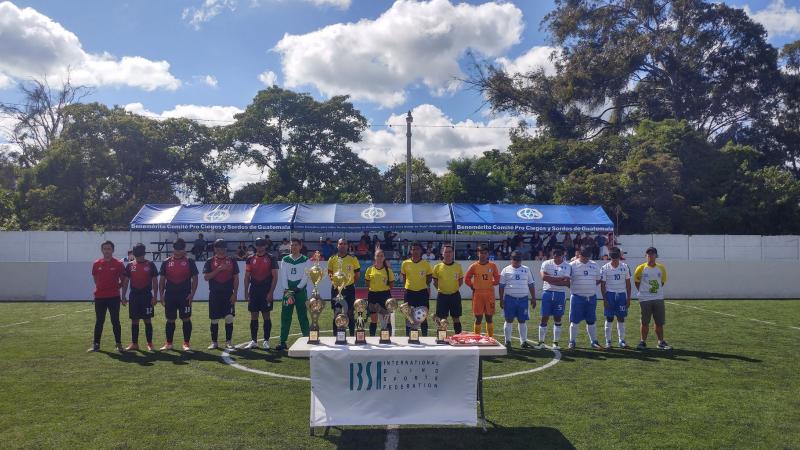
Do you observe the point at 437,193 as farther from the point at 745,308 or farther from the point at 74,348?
the point at 74,348

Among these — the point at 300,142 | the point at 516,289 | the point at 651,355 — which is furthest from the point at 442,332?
the point at 300,142

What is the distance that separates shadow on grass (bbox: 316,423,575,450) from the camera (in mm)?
5953

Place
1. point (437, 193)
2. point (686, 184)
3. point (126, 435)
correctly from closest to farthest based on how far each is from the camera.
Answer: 1. point (126, 435)
2. point (686, 184)
3. point (437, 193)

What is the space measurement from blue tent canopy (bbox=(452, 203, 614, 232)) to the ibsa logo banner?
55.5ft

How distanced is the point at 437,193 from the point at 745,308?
1005 inches

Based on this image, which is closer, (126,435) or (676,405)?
(126,435)

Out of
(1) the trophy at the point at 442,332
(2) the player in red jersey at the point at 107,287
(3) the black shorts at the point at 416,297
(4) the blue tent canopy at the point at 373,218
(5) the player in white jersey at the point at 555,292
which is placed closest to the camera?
(1) the trophy at the point at 442,332

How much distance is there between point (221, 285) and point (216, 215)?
1398cm

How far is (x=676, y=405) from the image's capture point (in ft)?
24.2

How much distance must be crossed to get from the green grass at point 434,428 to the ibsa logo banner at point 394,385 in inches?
9.3

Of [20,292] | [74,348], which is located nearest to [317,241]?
[20,292]

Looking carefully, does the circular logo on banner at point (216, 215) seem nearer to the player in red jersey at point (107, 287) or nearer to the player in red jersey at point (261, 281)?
the player in red jersey at point (107, 287)

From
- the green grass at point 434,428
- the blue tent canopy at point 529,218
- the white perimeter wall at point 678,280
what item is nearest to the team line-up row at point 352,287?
the green grass at point 434,428

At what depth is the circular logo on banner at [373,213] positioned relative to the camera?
23.5 m
